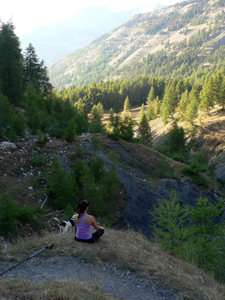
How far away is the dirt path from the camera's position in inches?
216

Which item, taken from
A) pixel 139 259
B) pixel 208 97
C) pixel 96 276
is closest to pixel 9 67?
pixel 139 259

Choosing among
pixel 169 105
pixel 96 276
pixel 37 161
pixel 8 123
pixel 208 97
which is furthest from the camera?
pixel 169 105

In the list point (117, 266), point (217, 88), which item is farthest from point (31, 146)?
point (217, 88)

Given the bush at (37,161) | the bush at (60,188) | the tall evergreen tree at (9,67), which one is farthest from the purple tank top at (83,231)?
the tall evergreen tree at (9,67)

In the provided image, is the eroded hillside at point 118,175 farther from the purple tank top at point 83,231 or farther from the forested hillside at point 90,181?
the purple tank top at point 83,231

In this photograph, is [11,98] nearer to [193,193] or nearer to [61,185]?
[61,185]

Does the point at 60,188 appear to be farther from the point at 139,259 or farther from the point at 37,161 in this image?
the point at 139,259

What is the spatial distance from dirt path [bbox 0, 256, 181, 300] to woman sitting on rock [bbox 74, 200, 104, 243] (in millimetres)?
752

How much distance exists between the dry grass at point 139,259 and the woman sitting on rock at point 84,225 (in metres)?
0.19

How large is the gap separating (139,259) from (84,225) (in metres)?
1.85

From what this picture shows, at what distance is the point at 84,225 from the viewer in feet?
24.0

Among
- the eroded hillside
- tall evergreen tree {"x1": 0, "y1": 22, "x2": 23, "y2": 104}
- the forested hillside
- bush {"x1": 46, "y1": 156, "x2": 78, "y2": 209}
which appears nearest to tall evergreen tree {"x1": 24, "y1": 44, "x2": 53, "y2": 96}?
the forested hillside

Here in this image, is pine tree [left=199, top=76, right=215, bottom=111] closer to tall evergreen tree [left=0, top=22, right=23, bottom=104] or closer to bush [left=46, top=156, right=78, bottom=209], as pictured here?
tall evergreen tree [left=0, top=22, right=23, bottom=104]

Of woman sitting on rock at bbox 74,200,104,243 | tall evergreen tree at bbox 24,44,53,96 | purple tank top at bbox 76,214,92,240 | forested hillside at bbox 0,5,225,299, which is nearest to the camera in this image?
woman sitting on rock at bbox 74,200,104,243
